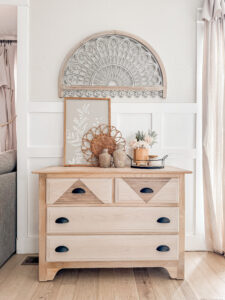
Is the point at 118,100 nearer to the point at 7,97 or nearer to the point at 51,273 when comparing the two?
the point at 7,97

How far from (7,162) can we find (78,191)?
81 cm

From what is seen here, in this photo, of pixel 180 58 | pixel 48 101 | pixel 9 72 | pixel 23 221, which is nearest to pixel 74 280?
pixel 23 221

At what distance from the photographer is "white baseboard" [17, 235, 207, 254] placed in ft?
8.29

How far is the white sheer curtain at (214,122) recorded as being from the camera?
2.49 metres

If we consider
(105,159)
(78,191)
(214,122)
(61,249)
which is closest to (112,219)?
(78,191)

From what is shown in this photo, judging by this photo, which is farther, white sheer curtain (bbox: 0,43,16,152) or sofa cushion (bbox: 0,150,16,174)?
white sheer curtain (bbox: 0,43,16,152)

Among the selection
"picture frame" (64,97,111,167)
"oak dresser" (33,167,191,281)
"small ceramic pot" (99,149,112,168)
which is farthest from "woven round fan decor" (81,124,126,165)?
"oak dresser" (33,167,191,281)

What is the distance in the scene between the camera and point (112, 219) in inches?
78.6

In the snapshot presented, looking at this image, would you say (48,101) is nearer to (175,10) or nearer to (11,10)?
(11,10)

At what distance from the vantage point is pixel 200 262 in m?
2.34

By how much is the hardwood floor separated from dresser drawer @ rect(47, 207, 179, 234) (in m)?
0.37

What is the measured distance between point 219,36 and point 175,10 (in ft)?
1.56

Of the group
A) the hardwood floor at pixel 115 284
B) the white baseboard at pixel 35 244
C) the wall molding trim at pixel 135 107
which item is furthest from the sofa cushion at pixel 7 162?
the hardwood floor at pixel 115 284

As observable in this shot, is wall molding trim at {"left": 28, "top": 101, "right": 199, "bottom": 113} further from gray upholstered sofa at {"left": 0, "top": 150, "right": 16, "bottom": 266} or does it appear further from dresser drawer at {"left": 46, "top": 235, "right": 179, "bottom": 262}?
→ dresser drawer at {"left": 46, "top": 235, "right": 179, "bottom": 262}
